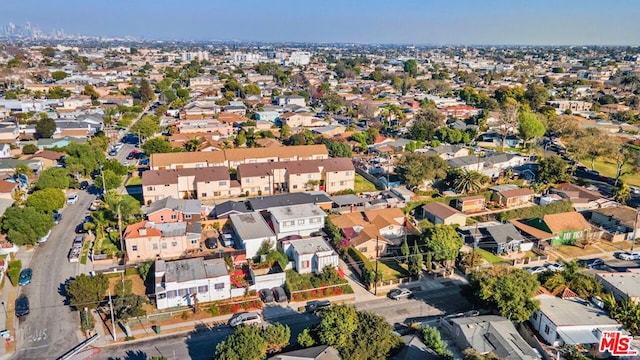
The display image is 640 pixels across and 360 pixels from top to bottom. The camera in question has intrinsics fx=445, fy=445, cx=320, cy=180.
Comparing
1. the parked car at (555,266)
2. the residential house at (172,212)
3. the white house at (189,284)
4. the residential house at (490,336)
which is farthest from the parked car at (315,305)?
the parked car at (555,266)

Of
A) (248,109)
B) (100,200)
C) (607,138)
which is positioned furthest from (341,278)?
(248,109)

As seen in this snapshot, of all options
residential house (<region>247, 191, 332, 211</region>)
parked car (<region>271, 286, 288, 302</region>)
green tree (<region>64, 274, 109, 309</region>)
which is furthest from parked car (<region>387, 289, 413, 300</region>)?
green tree (<region>64, 274, 109, 309</region>)

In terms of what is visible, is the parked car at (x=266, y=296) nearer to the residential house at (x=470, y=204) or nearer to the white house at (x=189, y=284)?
the white house at (x=189, y=284)

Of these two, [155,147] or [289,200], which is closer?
[289,200]

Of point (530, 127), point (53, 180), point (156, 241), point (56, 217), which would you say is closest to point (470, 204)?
point (156, 241)

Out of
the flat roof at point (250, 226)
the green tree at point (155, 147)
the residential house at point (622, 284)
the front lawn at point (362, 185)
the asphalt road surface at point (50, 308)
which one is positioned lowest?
the asphalt road surface at point (50, 308)

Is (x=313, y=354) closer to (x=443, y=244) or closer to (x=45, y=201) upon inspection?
(x=443, y=244)
